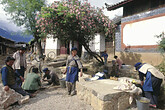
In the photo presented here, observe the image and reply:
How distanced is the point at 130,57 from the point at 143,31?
6.24 feet

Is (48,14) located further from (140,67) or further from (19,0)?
(19,0)

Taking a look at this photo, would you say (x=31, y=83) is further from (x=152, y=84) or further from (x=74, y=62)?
(x=152, y=84)

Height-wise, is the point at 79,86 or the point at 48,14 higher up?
the point at 48,14

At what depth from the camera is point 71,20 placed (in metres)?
6.31

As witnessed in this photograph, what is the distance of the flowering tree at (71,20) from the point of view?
605 centimetres

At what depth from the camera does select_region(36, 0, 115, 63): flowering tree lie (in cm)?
605

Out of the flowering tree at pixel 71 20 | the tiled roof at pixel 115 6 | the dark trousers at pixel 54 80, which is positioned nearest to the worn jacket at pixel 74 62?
the dark trousers at pixel 54 80

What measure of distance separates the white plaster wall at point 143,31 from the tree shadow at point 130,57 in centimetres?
70

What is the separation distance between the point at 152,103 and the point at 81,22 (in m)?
4.86

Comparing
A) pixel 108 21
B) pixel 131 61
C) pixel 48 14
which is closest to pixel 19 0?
pixel 48 14

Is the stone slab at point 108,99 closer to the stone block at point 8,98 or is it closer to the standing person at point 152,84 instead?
the standing person at point 152,84

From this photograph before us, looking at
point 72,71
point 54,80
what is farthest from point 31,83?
point 72,71

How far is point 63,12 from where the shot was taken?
5977mm

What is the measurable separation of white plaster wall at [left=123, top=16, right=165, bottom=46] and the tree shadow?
698mm
